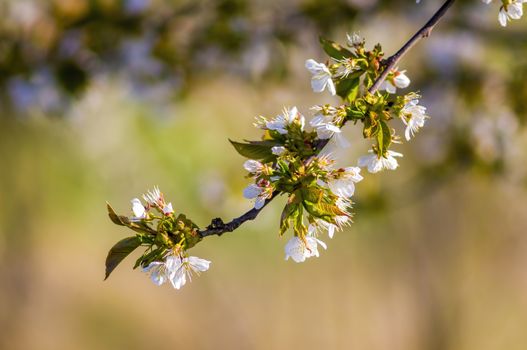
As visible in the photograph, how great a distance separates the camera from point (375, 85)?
35.4 inches

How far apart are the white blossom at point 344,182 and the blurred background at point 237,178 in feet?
1.24

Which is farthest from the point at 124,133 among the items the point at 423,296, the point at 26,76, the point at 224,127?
the point at 423,296

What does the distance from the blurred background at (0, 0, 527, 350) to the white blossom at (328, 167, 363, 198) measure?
0.38 metres

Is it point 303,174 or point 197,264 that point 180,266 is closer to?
point 197,264

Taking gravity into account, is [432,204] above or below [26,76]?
above

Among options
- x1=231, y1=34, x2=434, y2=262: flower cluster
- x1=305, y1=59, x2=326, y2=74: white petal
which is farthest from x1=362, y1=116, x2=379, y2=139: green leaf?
x1=305, y1=59, x2=326, y2=74: white petal

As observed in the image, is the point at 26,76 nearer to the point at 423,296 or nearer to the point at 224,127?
the point at 224,127

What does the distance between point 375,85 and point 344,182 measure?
0.46 feet

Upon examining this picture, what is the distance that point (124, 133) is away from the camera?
4297mm

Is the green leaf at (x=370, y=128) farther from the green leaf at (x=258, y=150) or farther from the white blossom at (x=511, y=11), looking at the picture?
the white blossom at (x=511, y=11)

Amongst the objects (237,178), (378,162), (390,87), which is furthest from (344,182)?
(237,178)

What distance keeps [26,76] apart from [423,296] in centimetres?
301

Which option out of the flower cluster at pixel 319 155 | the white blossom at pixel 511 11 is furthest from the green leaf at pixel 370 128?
the white blossom at pixel 511 11

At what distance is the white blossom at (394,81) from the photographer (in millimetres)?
965
